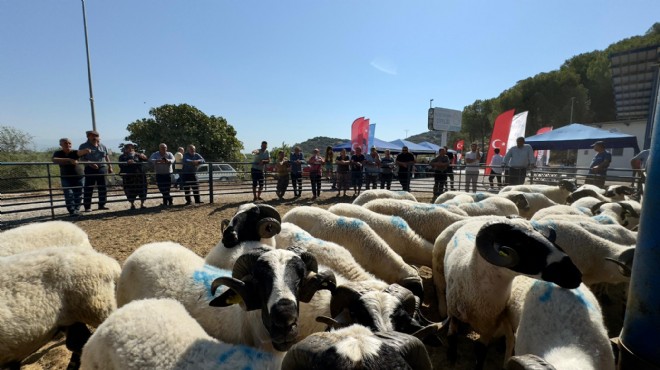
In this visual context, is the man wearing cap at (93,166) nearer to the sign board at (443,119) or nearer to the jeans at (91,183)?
the jeans at (91,183)

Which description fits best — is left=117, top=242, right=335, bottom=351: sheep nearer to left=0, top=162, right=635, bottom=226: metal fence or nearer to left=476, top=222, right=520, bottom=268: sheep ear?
left=476, top=222, right=520, bottom=268: sheep ear

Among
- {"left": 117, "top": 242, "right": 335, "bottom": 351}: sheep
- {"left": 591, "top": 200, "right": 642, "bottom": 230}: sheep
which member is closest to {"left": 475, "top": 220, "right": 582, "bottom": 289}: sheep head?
{"left": 117, "top": 242, "right": 335, "bottom": 351}: sheep

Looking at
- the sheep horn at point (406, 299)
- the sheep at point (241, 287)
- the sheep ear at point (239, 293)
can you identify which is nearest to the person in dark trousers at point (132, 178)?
the sheep at point (241, 287)

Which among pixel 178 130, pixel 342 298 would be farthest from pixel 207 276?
pixel 178 130

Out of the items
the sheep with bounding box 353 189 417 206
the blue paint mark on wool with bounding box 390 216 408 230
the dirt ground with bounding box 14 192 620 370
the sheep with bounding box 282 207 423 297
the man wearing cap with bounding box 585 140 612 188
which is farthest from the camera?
the man wearing cap with bounding box 585 140 612 188

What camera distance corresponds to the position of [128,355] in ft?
5.88

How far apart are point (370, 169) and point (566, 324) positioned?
1085cm

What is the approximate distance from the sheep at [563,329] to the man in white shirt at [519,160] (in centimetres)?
900

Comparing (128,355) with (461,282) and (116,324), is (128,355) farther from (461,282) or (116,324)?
(461,282)

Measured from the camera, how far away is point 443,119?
18.9 m

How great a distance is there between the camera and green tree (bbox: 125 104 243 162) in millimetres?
23031

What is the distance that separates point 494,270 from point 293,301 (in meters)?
1.77

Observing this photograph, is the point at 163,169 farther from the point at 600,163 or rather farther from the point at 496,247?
the point at 600,163

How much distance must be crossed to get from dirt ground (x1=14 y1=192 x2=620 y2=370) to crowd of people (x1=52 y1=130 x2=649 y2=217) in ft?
2.05
